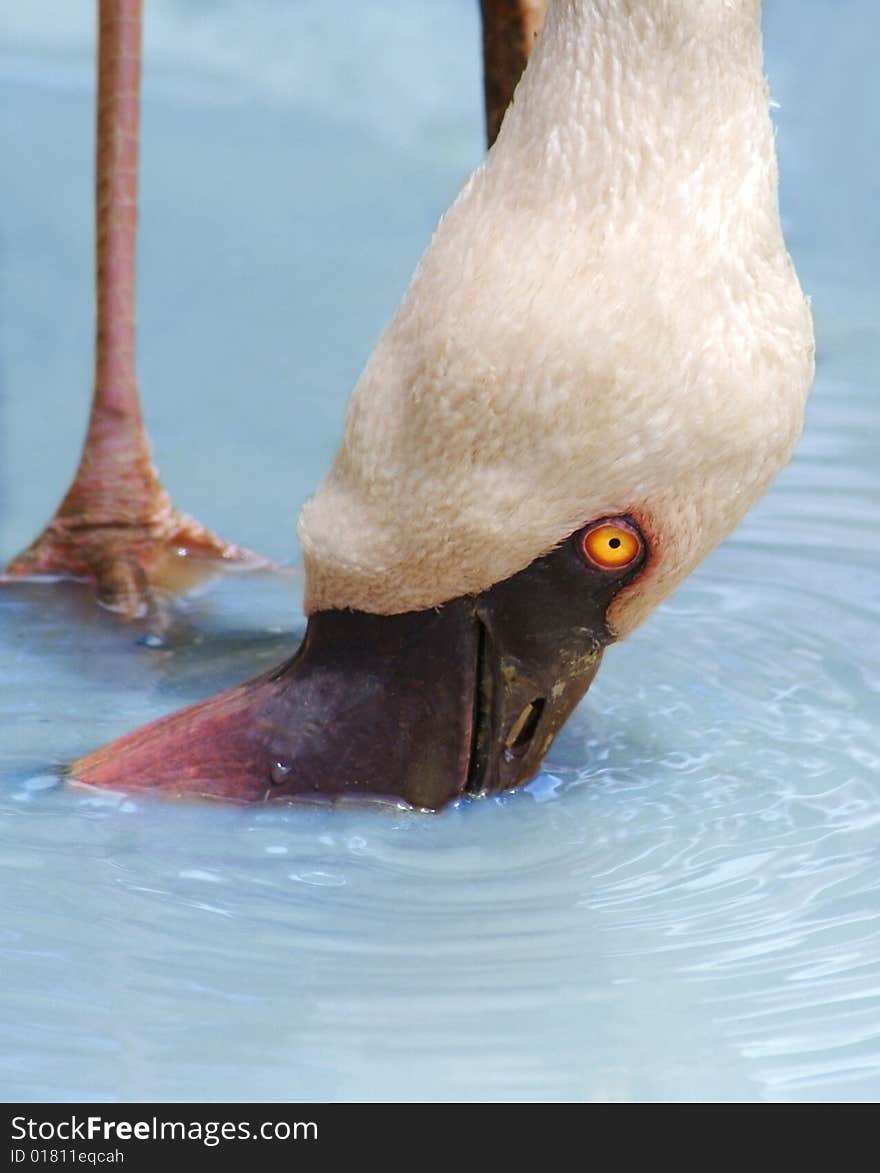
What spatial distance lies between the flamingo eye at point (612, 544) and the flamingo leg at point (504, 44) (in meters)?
0.99

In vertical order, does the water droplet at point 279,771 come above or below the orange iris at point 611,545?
below

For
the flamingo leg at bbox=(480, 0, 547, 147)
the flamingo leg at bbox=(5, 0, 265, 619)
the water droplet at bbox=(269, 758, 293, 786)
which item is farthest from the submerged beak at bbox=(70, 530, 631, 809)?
the flamingo leg at bbox=(480, 0, 547, 147)

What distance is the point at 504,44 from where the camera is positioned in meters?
2.51

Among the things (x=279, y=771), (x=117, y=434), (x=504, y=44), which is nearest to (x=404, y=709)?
(x=279, y=771)

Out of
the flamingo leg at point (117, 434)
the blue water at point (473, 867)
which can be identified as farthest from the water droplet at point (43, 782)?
the flamingo leg at point (117, 434)

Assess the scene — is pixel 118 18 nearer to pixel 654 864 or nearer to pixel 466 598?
pixel 466 598

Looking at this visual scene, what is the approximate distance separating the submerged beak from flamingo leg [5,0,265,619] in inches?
27.0

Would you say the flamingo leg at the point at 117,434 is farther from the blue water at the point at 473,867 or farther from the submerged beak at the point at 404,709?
the submerged beak at the point at 404,709

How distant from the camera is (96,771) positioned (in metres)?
1.79

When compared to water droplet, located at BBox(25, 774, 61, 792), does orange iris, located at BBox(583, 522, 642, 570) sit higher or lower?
higher

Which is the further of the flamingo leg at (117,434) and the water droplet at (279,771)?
the flamingo leg at (117,434)

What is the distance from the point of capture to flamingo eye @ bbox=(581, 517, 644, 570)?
1.62 metres

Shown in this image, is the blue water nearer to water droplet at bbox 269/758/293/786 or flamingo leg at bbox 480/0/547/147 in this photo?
water droplet at bbox 269/758/293/786

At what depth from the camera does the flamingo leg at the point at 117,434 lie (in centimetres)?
247
